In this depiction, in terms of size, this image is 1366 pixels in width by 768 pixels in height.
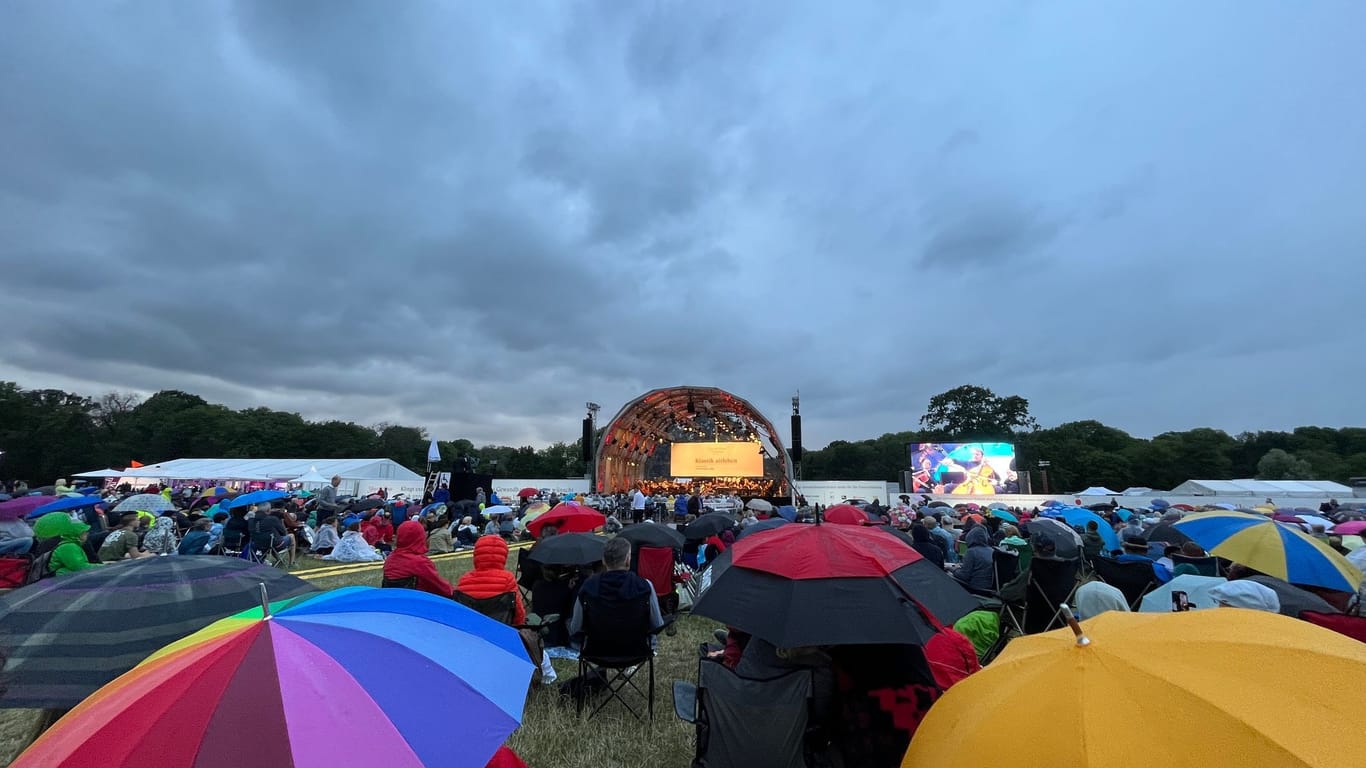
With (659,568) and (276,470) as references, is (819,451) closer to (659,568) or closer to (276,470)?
(276,470)

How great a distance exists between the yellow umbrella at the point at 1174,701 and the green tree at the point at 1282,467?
56663 mm

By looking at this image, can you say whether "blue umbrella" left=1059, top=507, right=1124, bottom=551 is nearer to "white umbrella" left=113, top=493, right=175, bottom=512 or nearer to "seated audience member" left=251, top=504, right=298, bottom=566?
"seated audience member" left=251, top=504, right=298, bottom=566

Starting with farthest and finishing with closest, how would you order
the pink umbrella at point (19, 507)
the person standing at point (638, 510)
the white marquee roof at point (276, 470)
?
the white marquee roof at point (276, 470) < the person standing at point (638, 510) < the pink umbrella at point (19, 507)

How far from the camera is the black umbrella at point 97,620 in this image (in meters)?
1.81

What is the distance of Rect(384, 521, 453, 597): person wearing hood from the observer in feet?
14.6

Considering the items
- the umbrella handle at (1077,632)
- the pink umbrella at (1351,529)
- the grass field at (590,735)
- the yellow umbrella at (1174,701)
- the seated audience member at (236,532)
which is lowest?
the grass field at (590,735)

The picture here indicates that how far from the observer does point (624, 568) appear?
4141mm

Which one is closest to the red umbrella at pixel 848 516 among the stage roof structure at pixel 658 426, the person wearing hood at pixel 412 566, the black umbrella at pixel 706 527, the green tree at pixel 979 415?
the black umbrella at pixel 706 527

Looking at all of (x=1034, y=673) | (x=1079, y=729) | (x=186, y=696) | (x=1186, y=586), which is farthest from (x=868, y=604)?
(x=1186, y=586)

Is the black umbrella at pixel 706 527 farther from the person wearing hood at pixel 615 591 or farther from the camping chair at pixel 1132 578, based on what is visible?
the camping chair at pixel 1132 578

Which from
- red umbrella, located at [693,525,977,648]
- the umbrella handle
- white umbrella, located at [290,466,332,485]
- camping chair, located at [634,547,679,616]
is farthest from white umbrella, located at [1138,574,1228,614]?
white umbrella, located at [290,466,332,485]

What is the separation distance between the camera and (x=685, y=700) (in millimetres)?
2775

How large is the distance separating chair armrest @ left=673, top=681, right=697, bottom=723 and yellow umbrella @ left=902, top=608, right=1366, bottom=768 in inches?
57.6

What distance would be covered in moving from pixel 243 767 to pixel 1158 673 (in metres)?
1.90
